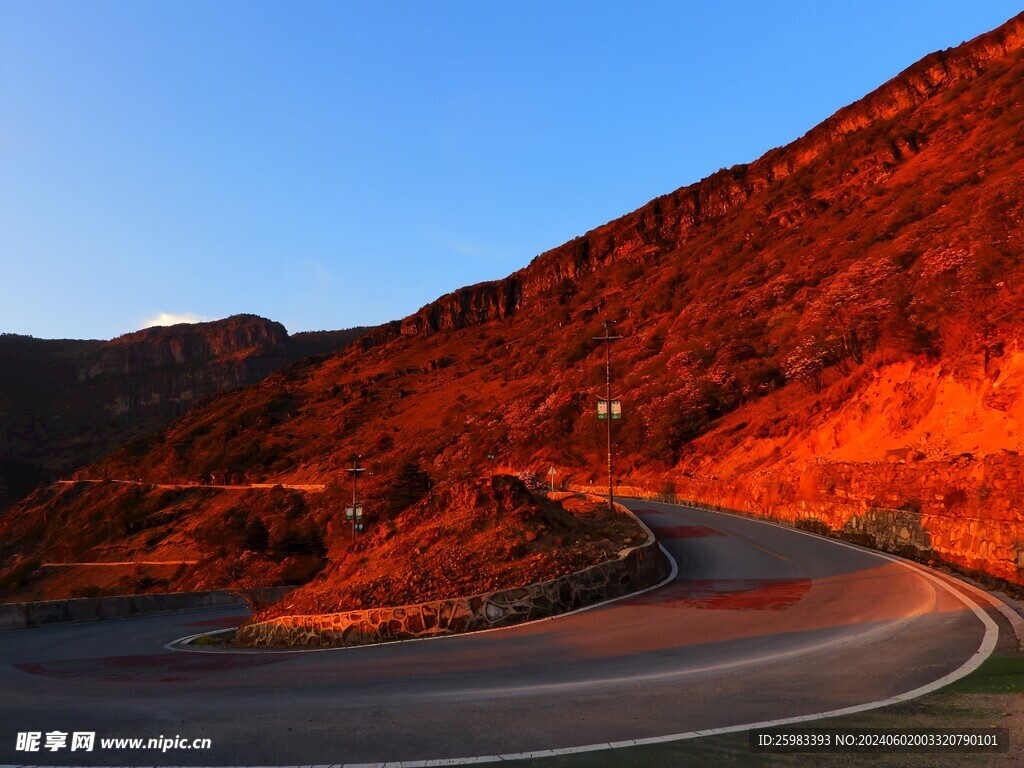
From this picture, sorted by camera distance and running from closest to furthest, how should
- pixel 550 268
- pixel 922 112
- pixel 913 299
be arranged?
pixel 913 299
pixel 922 112
pixel 550 268

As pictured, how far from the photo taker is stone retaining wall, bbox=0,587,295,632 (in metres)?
24.8

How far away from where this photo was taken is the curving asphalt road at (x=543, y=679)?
637 cm

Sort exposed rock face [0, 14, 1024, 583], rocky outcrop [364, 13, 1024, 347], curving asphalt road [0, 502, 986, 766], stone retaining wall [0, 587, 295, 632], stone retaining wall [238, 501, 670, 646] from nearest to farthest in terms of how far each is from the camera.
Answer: curving asphalt road [0, 502, 986, 766]
stone retaining wall [238, 501, 670, 646]
stone retaining wall [0, 587, 295, 632]
exposed rock face [0, 14, 1024, 583]
rocky outcrop [364, 13, 1024, 347]

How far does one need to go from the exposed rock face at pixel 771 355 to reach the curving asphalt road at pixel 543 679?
5230 millimetres

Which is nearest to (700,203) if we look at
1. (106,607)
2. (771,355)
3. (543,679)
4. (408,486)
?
(771,355)

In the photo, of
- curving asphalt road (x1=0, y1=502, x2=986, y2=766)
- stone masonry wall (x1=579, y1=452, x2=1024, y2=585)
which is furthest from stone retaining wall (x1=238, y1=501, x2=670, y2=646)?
stone masonry wall (x1=579, y1=452, x2=1024, y2=585)

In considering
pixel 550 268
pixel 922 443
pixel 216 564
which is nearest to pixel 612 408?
pixel 922 443

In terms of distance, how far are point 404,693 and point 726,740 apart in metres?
4.04

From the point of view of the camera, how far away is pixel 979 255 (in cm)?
3903

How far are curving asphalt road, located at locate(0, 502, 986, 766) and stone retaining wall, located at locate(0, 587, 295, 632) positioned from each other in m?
10.8

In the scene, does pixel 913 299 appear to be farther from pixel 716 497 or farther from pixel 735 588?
pixel 735 588

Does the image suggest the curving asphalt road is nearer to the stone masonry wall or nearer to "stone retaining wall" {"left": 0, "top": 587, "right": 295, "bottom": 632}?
the stone masonry wall

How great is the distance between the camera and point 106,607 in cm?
2722

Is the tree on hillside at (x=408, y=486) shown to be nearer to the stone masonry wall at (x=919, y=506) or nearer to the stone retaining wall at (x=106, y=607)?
the stone retaining wall at (x=106, y=607)
